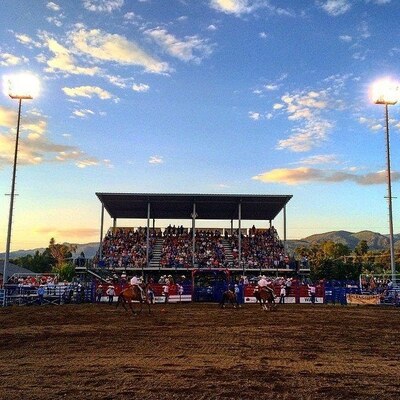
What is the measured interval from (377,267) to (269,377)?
7940 centimetres

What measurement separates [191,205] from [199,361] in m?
37.6

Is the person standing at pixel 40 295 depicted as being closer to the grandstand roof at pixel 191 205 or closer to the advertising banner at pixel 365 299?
the grandstand roof at pixel 191 205

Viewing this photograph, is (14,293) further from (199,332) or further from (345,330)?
(345,330)

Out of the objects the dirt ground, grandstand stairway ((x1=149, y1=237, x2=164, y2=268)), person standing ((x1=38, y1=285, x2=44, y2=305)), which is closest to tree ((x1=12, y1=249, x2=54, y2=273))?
grandstand stairway ((x1=149, y1=237, x2=164, y2=268))

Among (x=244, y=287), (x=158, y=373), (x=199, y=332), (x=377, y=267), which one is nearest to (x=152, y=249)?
(x=244, y=287)

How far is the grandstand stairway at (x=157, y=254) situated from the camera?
42.8 m

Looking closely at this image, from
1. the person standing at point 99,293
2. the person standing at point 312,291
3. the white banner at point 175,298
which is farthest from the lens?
the person standing at point 312,291

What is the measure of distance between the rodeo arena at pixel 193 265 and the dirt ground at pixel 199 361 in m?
14.5

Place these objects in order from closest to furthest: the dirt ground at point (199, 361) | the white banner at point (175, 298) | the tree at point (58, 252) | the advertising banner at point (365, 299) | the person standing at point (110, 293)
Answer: the dirt ground at point (199, 361) < the person standing at point (110, 293) < the advertising banner at point (365, 299) < the white banner at point (175, 298) < the tree at point (58, 252)

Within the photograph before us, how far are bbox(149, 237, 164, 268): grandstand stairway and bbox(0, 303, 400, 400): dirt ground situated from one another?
26132mm

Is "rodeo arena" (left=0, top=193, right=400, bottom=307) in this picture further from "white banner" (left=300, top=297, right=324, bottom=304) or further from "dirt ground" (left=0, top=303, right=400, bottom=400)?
"dirt ground" (left=0, top=303, right=400, bottom=400)

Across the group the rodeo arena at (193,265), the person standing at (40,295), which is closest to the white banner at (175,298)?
the rodeo arena at (193,265)

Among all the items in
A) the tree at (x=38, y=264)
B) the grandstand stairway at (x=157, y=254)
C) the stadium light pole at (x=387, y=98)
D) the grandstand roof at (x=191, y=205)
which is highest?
the stadium light pole at (x=387, y=98)

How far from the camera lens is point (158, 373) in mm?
8375
